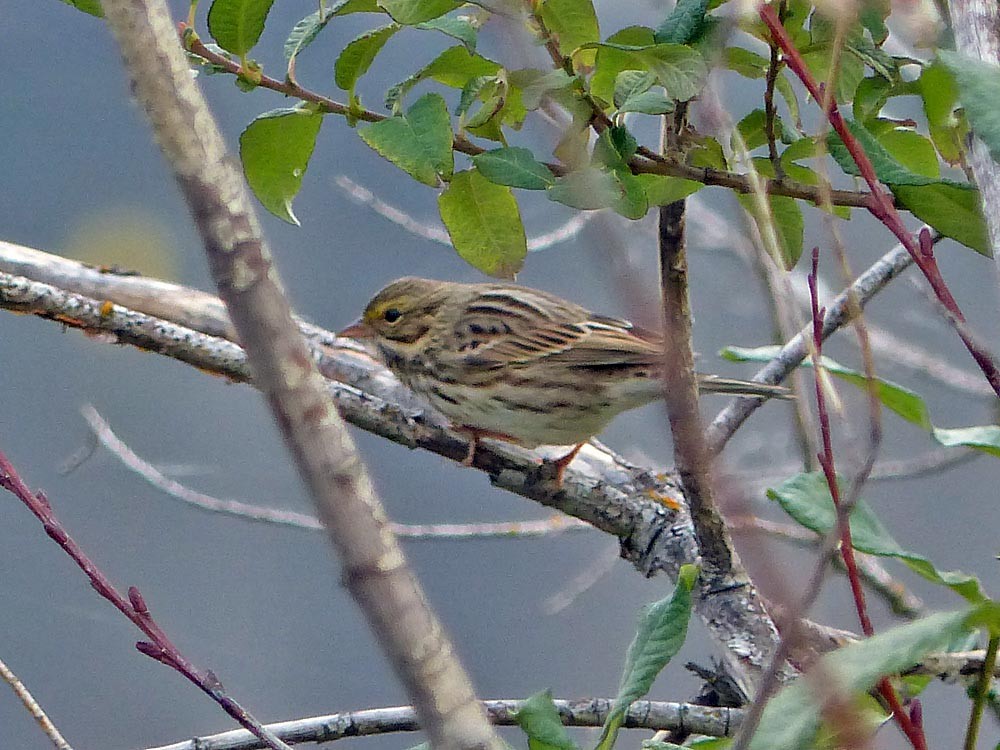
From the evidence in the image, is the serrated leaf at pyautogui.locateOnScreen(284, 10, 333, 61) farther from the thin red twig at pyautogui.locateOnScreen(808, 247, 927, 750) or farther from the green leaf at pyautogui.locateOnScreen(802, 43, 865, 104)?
the thin red twig at pyautogui.locateOnScreen(808, 247, 927, 750)

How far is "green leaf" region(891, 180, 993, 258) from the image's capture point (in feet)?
4.31

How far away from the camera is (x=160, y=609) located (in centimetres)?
483

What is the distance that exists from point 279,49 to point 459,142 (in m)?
3.55

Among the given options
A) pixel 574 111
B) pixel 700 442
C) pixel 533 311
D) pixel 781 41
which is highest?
pixel 533 311

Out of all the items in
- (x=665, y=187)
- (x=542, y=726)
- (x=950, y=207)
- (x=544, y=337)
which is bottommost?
(x=542, y=726)

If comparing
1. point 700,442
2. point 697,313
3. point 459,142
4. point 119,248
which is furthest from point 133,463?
point 700,442

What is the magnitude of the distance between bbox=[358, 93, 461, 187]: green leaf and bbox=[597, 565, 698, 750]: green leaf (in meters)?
0.59

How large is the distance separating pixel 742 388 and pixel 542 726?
1468mm

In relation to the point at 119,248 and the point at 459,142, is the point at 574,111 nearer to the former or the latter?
the point at 459,142

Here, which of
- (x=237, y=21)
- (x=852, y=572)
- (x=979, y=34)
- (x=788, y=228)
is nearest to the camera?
(x=852, y=572)

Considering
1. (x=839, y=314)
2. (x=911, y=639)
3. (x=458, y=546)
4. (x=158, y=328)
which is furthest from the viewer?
(x=458, y=546)

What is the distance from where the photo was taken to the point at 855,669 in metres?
0.91

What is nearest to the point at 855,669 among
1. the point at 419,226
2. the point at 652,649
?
the point at 652,649

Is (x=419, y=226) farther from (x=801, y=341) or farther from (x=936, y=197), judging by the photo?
(x=936, y=197)
